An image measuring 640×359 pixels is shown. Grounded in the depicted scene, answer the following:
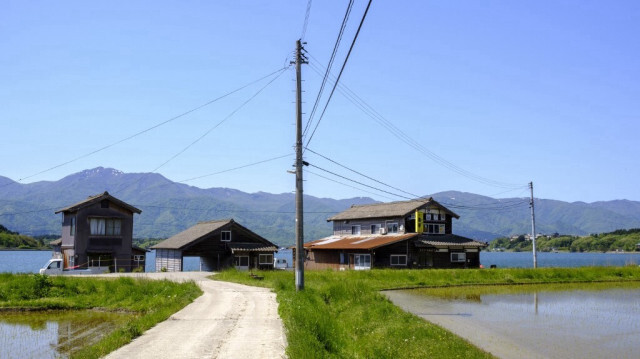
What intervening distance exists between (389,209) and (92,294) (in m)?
39.6

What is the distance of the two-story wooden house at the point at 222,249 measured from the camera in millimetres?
53031

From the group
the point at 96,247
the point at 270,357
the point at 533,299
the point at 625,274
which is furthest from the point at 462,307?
the point at 96,247

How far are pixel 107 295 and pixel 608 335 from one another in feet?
77.6

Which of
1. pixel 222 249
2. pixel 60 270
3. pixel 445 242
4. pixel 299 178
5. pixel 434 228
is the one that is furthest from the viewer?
pixel 434 228

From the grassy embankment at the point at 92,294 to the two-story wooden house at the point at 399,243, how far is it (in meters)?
27.2

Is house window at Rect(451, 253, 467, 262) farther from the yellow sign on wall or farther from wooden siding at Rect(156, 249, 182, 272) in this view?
wooden siding at Rect(156, 249, 182, 272)

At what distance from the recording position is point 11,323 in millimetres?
21906

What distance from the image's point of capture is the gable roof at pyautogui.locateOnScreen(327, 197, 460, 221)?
59.7 m

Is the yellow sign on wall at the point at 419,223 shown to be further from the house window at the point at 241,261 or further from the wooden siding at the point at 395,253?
the house window at the point at 241,261

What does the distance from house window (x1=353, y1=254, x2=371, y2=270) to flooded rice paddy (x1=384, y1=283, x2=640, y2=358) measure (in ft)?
50.2

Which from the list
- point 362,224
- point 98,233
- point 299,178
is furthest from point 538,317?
point 362,224

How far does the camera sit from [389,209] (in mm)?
62594

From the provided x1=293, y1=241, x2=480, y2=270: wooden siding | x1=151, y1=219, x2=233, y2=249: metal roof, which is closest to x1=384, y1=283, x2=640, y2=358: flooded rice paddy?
x1=293, y1=241, x2=480, y2=270: wooden siding

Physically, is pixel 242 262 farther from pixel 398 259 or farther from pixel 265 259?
pixel 398 259
